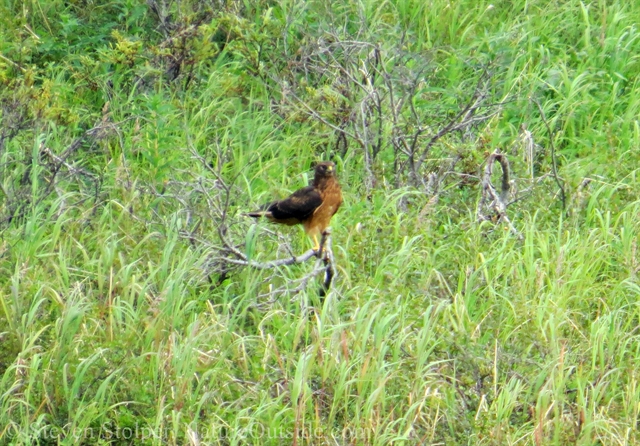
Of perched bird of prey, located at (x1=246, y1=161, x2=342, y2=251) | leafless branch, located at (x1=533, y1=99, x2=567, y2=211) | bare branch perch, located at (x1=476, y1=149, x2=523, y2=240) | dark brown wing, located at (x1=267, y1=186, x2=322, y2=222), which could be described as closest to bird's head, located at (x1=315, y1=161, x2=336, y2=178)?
perched bird of prey, located at (x1=246, y1=161, x2=342, y2=251)

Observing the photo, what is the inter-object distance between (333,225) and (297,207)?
337 millimetres

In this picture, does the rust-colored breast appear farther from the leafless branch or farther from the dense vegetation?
the leafless branch

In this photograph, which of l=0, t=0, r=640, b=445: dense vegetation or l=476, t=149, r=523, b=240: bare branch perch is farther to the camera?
l=476, t=149, r=523, b=240: bare branch perch

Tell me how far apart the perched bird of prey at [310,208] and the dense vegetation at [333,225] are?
115 millimetres

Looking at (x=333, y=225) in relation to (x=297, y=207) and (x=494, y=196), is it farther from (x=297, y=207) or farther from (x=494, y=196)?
(x=494, y=196)

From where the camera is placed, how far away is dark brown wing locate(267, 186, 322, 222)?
612 centimetres

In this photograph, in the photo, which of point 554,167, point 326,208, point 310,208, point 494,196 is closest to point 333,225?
point 326,208

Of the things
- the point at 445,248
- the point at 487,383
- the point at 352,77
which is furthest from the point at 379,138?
the point at 487,383

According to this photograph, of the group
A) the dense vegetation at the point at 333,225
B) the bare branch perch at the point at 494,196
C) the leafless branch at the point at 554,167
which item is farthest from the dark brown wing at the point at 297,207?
the leafless branch at the point at 554,167

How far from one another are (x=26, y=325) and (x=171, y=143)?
6.74 ft

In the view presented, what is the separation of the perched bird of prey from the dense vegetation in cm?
12

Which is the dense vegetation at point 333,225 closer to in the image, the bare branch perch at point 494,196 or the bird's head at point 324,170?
the bare branch perch at point 494,196

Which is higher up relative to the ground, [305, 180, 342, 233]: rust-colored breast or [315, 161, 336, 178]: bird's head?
[315, 161, 336, 178]: bird's head

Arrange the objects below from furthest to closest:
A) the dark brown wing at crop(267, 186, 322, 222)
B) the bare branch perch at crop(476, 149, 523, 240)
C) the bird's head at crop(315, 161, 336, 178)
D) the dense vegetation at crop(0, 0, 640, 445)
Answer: the bird's head at crop(315, 161, 336, 178)
the bare branch perch at crop(476, 149, 523, 240)
the dark brown wing at crop(267, 186, 322, 222)
the dense vegetation at crop(0, 0, 640, 445)
